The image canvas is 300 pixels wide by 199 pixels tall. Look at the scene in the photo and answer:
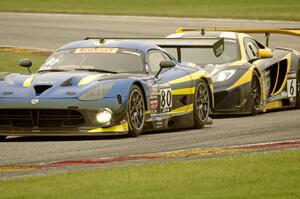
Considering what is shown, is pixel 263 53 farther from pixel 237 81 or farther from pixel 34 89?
pixel 34 89

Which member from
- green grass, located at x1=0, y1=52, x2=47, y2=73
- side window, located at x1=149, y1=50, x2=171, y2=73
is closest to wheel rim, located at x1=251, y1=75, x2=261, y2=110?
side window, located at x1=149, y1=50, x2=171, y2=73

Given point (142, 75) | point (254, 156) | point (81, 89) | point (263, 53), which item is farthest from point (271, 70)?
point (254, 156)

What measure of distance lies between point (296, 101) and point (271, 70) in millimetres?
910

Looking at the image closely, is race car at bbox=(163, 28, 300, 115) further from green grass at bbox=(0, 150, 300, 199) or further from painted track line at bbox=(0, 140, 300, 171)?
green grass at bbox=(0, 150, 300, 199)

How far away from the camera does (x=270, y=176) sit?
29.3 feet

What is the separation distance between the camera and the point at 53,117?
1220cm

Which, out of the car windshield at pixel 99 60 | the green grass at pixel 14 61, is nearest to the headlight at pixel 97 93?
the car windshield at pixel 99 60

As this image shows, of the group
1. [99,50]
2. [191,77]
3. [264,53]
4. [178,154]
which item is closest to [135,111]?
[99,50]

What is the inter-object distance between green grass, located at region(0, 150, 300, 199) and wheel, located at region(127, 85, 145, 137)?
275cm

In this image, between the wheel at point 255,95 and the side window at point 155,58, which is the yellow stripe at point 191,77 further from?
the wheel at point 255,95

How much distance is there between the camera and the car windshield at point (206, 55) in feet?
55.0

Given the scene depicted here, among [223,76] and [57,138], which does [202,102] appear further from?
[57,138]

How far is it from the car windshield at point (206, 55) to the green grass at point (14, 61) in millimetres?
4938

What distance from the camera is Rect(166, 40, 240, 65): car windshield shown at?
16.8 m
